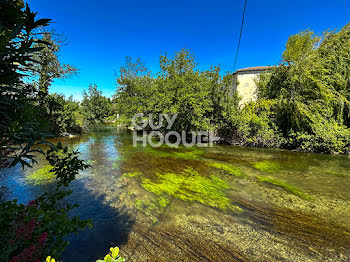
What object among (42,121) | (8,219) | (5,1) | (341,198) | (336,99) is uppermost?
(336,99)

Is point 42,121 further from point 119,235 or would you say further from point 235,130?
point 235,130

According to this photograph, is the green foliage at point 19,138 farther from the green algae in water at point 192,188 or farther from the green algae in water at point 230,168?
the green algae in water at point 230,168

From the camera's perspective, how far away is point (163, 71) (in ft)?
48.9

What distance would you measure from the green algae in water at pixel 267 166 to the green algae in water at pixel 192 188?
2.79 meters

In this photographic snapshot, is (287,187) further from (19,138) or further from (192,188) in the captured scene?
(19,138)

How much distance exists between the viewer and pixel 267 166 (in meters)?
8.26

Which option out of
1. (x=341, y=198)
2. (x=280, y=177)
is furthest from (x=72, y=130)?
(x=341, y=198)

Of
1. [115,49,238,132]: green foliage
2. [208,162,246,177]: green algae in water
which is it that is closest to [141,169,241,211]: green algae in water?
[208,162,246,177]: green algae in water

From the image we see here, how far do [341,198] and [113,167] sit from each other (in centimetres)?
809

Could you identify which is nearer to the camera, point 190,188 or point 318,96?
point 190,188

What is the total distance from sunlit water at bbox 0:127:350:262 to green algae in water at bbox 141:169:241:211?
0.10 ft

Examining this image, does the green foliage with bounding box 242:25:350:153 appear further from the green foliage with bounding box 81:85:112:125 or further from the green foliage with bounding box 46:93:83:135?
the green foliage with bounding box 81:85:112:125

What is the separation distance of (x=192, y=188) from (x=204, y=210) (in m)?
1.30

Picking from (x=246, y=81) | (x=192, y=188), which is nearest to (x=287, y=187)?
(x=192, y=188)
